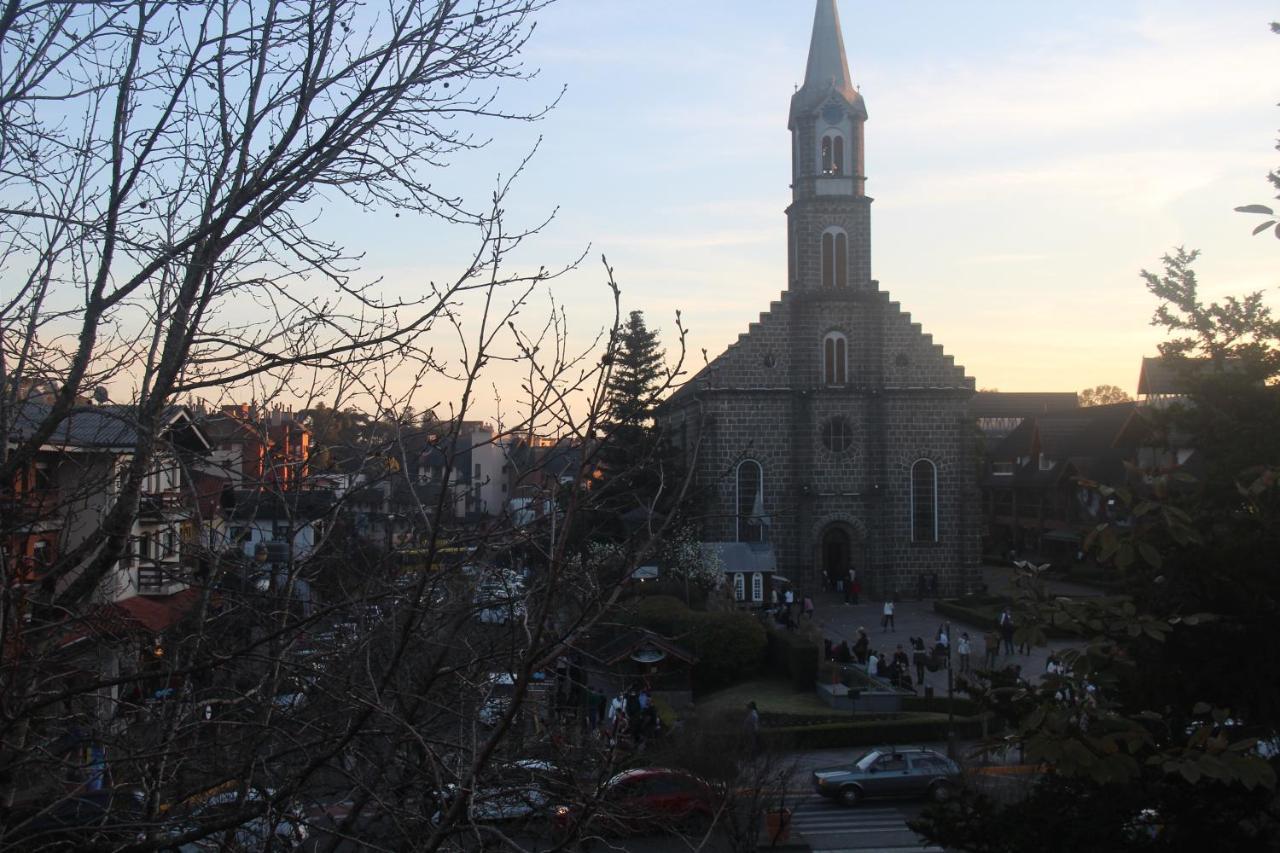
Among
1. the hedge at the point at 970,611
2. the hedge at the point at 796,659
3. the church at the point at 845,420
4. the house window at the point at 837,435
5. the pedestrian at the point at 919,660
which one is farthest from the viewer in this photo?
the house window at the point at 837,435

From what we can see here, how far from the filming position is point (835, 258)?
4228 centimetres

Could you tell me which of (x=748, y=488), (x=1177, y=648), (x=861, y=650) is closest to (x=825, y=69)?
(x=748, y=488)

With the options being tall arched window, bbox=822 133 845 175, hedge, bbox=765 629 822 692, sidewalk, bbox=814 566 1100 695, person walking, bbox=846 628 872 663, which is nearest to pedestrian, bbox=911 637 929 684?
sidewalk, bbox=814 566 1100 695

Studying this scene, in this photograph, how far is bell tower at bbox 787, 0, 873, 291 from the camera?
4206 centimetres

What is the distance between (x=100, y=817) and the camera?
187 inches

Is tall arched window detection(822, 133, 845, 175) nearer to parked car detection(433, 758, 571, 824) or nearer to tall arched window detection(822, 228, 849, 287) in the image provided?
tall arched window detection(822, 228, 849, 287)

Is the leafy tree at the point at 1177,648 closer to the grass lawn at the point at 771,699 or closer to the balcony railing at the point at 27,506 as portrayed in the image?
the balcony railing at the point at 27,506

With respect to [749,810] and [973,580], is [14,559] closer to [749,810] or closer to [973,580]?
[749,810]

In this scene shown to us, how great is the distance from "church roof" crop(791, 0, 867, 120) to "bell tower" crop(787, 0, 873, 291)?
45 millimetres

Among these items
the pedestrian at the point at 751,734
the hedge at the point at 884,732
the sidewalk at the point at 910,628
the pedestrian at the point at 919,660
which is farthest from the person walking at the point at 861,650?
the pedestrian at the point at 751,734

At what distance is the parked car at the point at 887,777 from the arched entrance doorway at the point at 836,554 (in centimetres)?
2256

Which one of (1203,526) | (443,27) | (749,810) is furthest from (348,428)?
(749,810)

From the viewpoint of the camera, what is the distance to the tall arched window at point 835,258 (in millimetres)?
42188

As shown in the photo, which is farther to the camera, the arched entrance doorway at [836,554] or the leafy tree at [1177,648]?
the arched entrance doorway at [836,554]
